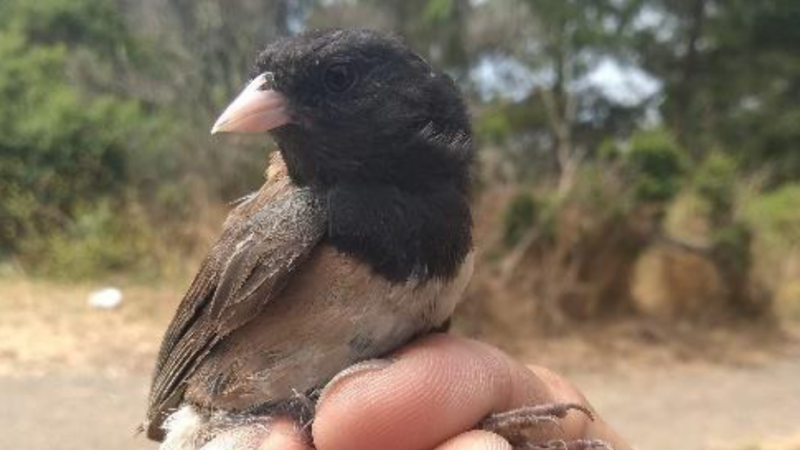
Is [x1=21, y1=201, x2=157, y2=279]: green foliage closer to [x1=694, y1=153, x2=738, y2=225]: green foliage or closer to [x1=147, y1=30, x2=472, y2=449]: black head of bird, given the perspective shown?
[x1=694, y1=153, x2=738, y2=225]: green foliage

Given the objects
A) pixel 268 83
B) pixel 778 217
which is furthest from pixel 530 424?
pixel 778 217

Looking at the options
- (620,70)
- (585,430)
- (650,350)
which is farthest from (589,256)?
(620,70)

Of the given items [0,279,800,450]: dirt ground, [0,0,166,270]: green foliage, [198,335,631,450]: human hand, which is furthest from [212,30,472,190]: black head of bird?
[0,0,166,270]: green foliage

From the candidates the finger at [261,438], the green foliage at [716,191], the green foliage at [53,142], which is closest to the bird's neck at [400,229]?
the finger at [261,438]

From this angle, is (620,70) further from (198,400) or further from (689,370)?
(198,400)

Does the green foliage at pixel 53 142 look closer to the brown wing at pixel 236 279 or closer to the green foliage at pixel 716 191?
the green foliage at pixel 716 191
